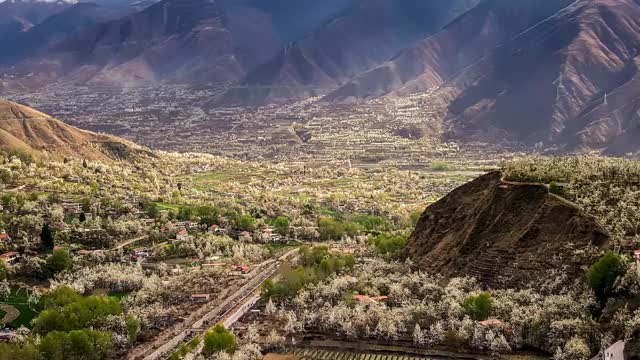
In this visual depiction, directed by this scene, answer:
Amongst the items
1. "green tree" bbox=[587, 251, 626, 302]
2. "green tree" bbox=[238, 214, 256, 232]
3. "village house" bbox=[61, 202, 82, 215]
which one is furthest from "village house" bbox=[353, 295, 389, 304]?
"village house" bbox=[61, 202, 82, 215]

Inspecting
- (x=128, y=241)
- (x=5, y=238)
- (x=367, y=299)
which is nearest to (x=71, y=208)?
(x=128, y=241)

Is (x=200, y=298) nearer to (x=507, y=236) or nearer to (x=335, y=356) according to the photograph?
(x=335, y=356)

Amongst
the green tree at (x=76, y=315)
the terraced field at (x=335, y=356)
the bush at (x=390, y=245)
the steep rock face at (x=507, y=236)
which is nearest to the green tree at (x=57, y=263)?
the green tree at (x=76, y=315)

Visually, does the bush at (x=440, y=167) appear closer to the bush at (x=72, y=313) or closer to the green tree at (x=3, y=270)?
the green tree at (x=3, y=270)

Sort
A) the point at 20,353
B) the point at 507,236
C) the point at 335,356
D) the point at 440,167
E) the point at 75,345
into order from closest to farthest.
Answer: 1. the point at 20,353
2. the point at 75,345
3. the point at 335,356
4. the point at 507,236
5. the point at 440,167

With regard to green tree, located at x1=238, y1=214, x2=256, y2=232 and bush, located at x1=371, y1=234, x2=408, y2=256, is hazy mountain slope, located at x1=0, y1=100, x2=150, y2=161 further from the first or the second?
bush, located at x1=371, y1=234, x2=408, y2=256

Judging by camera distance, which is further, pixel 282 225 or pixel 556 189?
pixel 282 225
